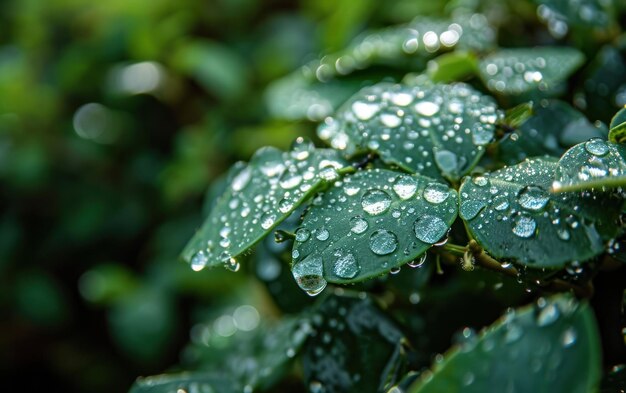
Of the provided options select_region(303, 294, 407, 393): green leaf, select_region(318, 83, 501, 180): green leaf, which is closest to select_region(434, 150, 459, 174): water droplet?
select_region(318, 83, 501, 180): green leaf

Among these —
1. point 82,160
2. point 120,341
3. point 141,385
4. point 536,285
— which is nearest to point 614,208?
point 536,285

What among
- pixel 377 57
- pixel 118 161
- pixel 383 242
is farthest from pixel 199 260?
pixel 118 161

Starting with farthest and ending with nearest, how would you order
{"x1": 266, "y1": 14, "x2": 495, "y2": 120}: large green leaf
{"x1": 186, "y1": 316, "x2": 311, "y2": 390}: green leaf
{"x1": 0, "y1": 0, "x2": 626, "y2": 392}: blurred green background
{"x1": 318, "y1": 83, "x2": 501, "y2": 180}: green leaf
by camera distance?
{"x1": 0, "y1": 0, "x2": 626, "y2": 392}: blurred green background
{"x1": 266, "y1": 14, "x2": 495, "y2": 120}: large green leaf
{"x1": 186, "y1": 316, "x2": 311, "y2": 390}: green leaf
{"x1": 318, "y1": 83, "x2": 501, "y2": 180}: green leaf

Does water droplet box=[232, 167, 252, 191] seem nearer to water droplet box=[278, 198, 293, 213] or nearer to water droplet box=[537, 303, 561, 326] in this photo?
water droplet box=[278, 198, 293, 213]

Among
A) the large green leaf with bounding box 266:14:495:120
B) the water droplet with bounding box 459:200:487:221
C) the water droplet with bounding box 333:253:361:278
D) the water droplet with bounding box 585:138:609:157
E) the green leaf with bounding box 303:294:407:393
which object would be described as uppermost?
the water droplet with bounding box 585:138:609:157

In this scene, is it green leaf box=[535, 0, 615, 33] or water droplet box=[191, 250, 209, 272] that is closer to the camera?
water droplet box=[191, 250, 209, 272]

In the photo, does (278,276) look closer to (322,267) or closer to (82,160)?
(322,267)

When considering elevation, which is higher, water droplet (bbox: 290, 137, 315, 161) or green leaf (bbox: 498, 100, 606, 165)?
water droplet (bbox: 290, 137, 315, 161)

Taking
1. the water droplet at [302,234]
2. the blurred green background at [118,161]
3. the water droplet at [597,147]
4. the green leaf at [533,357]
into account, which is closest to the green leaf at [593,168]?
the water droplet at [597,147]
